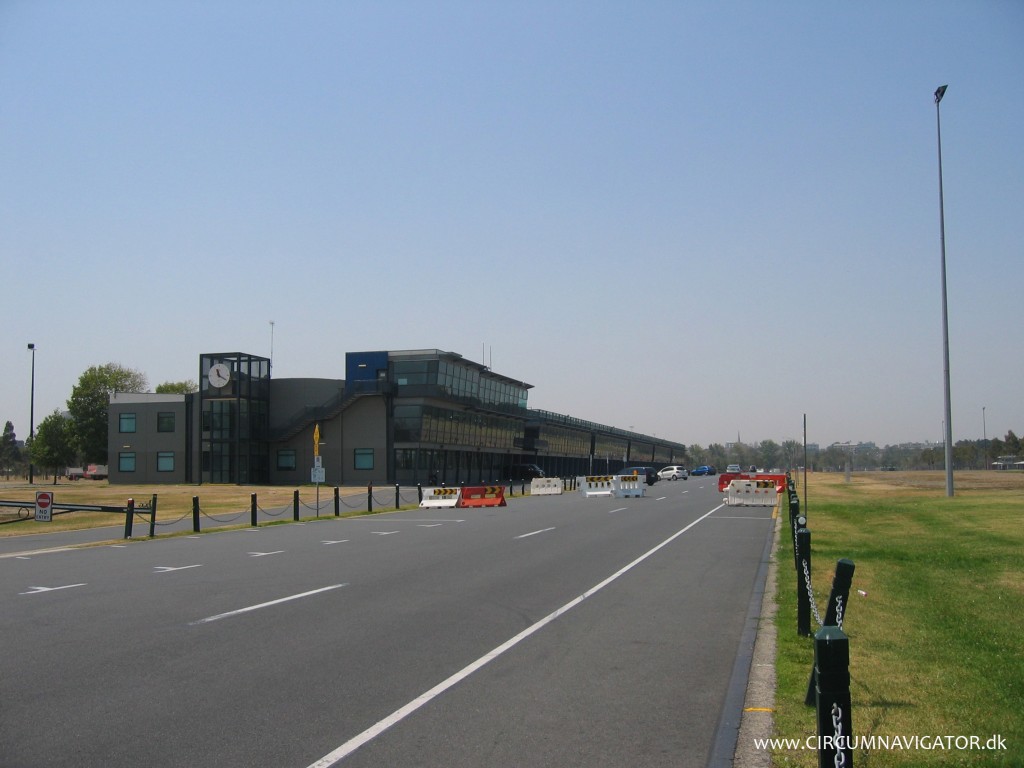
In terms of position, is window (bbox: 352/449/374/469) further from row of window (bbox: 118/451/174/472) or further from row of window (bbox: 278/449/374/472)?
row of window (bbox: 118/451/174/472)

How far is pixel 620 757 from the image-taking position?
5863 mm

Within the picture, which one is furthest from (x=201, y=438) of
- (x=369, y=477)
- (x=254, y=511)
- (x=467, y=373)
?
(x=254, y=511)

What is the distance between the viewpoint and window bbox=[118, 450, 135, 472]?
78.9m

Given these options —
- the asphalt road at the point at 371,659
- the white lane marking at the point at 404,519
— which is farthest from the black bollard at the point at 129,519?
the white lane marking at the point at 404,519

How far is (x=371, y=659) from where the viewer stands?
28.2ft

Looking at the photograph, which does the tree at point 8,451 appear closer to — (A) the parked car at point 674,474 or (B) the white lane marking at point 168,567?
(A) the parked car at point 674,474

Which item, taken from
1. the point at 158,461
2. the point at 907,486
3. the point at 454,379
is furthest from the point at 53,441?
the point at 907,486

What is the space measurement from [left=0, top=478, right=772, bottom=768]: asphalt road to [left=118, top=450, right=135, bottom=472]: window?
65739 mm

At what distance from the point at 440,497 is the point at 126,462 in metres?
50.5

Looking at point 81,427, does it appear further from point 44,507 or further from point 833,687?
point 833,687

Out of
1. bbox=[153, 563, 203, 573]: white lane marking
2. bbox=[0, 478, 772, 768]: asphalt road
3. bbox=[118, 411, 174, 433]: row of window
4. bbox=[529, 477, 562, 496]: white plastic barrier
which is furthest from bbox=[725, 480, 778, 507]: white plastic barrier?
bbox=[118, 411, 174, 433]: row of window

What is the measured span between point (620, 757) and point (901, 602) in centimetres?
699

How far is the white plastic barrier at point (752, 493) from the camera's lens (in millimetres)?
38375

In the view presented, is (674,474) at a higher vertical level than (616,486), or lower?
lower
